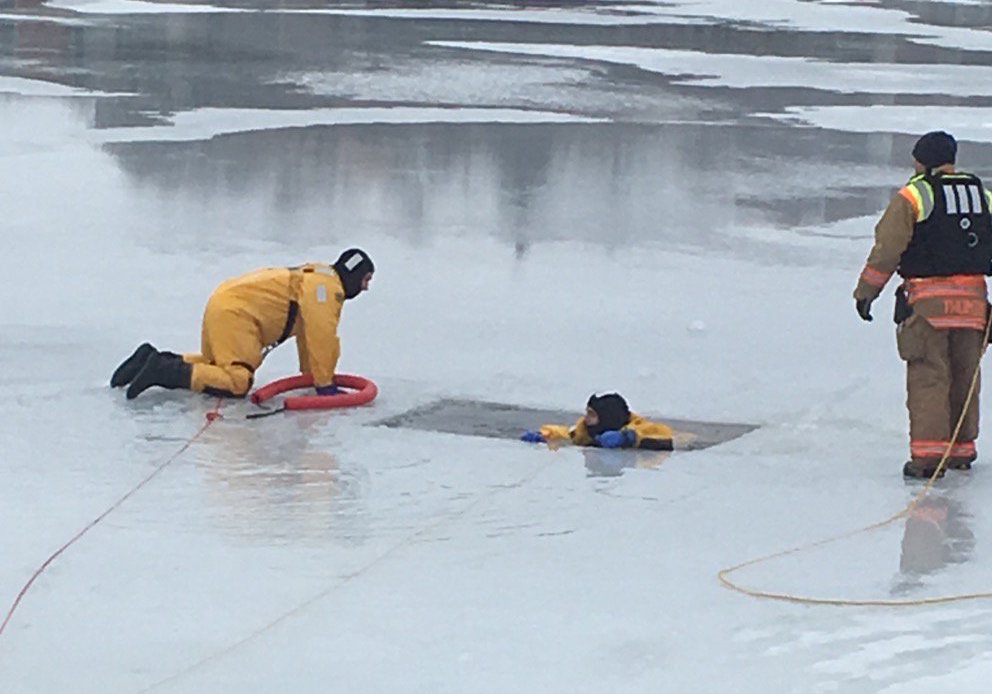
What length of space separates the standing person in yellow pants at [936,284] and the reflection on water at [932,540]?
403mm

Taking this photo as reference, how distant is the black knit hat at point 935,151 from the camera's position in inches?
298

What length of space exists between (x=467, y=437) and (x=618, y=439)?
2.07 feet

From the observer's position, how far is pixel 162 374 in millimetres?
8617

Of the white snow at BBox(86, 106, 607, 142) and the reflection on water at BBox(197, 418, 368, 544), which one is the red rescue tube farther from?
the white snow at BBox(86, 106, 607, 142)

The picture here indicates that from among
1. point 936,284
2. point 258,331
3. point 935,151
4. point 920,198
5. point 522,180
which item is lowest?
point 522,180

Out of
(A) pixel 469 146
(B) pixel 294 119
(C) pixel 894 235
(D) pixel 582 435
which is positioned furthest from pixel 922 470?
(B) pixel 294 119

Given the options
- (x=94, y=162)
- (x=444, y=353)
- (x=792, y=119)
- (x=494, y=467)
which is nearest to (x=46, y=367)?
(x=444, y=353)

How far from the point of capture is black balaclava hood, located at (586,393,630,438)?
7.98 m

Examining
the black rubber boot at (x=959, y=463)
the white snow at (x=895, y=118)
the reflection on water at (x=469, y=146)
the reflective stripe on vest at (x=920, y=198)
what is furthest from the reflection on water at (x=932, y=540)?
the white snow at (x=895, y=118)

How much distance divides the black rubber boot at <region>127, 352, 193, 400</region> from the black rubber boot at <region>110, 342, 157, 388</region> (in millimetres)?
61

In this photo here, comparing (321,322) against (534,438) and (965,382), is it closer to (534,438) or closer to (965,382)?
(534,438)

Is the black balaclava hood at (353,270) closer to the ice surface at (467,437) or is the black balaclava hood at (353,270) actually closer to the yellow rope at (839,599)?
the ice surface at (467,437)

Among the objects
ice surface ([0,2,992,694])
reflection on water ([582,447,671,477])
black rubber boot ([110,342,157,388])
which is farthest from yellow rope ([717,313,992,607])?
black rubber boot ([110,342,157,388])

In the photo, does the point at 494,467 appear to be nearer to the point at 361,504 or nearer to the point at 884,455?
the point at 361,504
